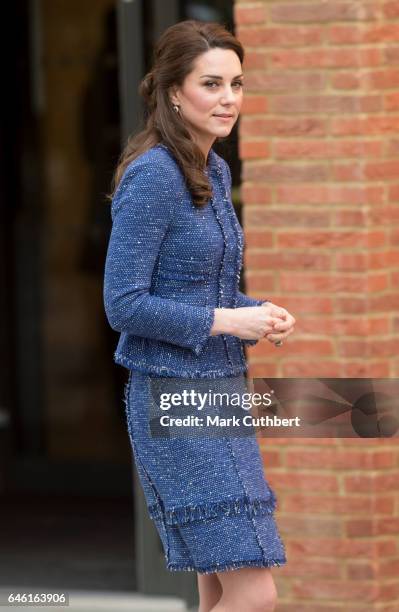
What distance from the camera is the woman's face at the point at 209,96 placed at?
387 centimetres

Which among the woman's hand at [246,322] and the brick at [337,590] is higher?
the woman's hand at [246,322]

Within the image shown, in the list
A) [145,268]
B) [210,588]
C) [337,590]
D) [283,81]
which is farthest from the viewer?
[337,590]

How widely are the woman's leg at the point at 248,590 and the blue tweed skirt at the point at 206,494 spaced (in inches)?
1.7

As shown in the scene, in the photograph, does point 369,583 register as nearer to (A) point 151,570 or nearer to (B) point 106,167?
(A) point 151,570

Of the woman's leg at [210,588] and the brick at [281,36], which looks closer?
the woman's leg at [210,588]

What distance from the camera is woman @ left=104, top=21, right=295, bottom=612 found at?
3764 millimetres

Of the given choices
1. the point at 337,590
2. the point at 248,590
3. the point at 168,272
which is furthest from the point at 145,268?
the point at 337,590

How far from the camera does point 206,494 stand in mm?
3832

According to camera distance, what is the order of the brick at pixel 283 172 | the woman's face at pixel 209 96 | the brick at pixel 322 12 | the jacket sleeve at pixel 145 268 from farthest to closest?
1. the brick at pixel 283 172
2. the brick at pixel 322 12
3. the woman's face at pixel 209 96
4. the jacket sleeve at pixel 145 268

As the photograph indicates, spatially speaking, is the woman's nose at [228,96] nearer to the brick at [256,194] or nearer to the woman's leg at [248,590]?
the woman's leg at [248,590]

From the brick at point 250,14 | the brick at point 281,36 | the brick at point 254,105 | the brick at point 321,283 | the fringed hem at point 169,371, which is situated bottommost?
the brick at point 321,283

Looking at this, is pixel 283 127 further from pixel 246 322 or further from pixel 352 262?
pixel 246 322

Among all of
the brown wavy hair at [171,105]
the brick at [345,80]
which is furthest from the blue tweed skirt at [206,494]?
the brick at [345,80]

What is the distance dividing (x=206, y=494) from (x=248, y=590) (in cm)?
26
